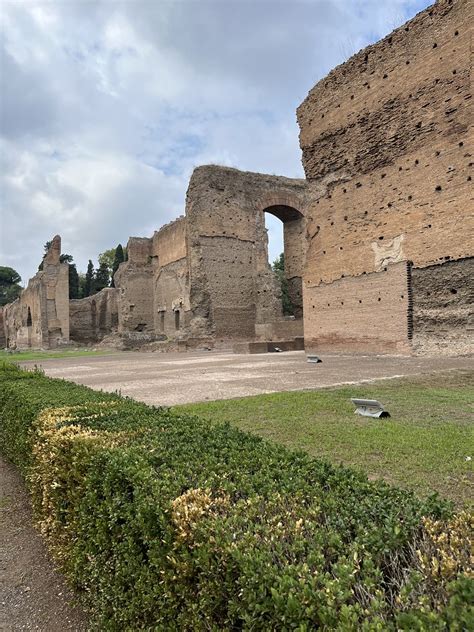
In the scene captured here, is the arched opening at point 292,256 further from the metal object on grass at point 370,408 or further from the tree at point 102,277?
the tree at point 102,277

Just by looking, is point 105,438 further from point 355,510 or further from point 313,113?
point 313,113

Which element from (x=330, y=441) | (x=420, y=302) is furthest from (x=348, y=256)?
(x=330, y=441)

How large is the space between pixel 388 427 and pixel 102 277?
2541 inches

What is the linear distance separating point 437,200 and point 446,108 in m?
2.30

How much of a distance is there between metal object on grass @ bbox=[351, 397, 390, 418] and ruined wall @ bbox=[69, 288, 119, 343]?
3726 cm

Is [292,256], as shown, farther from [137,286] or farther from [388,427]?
[388,427]

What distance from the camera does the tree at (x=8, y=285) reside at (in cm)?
7819

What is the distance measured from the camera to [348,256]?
15062 mm

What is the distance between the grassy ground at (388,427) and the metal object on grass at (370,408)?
111mm

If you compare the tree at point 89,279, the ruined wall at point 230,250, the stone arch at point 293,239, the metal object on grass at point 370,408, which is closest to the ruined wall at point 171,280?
the ruined wall at point 230,250

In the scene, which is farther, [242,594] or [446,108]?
[446,108]

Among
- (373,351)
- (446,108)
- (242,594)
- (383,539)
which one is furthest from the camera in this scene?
(373,351)

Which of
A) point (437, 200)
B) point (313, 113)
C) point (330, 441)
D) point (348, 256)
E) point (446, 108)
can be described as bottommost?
point (330, 441)

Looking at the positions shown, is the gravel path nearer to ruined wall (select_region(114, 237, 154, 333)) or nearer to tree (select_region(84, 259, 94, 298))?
ruined wall (select_region(114, 237, 154, 333))
